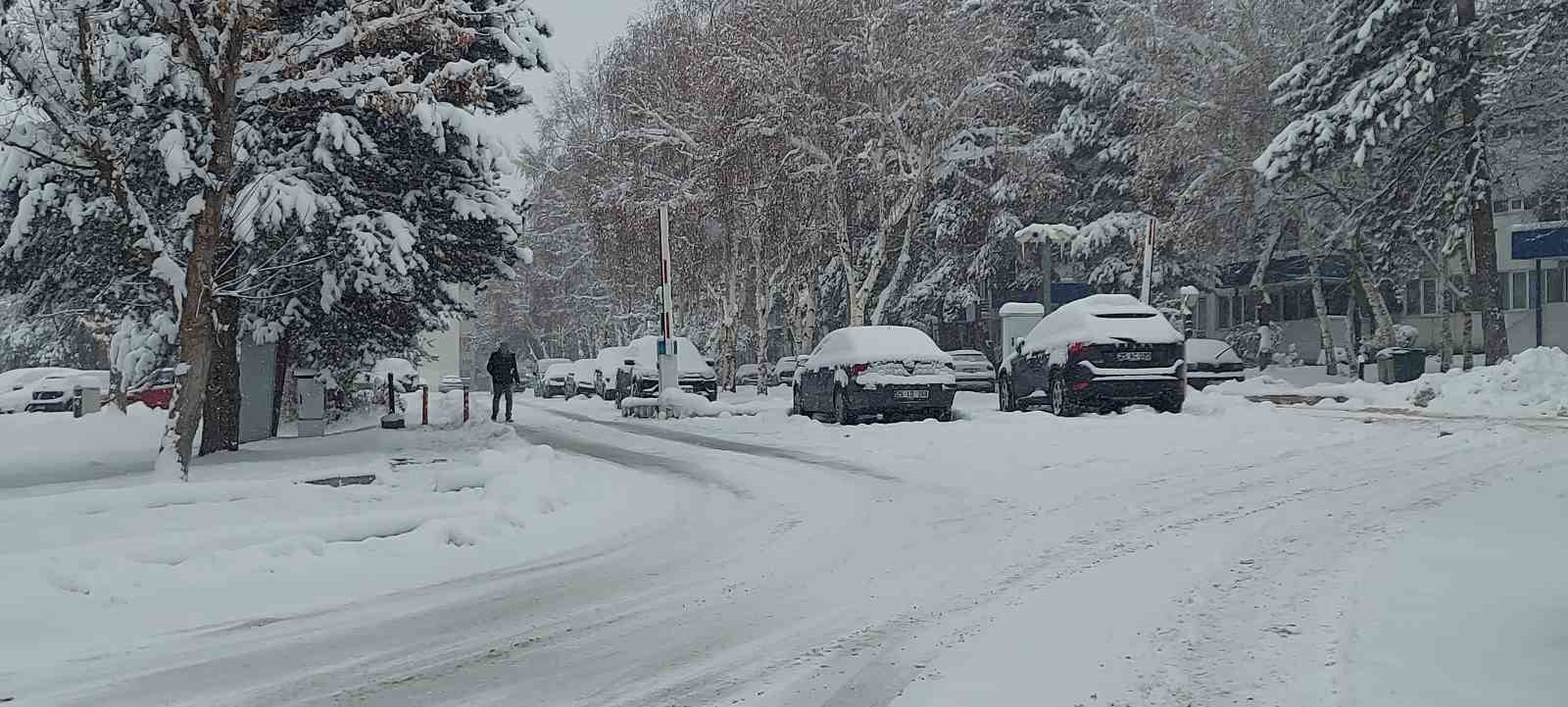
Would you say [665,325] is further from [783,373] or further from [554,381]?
[554,381]

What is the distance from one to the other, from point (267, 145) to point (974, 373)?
65.3ft

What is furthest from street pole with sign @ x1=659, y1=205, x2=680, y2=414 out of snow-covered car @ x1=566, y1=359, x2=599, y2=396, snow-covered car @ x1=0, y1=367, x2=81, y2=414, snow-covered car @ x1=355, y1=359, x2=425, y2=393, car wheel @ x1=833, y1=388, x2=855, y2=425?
snow-covered car @ x1=0, y1=367, x2=81, y2=414

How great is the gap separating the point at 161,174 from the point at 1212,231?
25292 mm

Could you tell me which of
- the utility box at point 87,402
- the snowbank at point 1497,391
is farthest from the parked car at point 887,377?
the utility box at point 87,402

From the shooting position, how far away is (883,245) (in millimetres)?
33750

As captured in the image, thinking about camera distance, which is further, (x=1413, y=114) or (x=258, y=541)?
(x=1413, y=114)

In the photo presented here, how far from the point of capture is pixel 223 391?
16.8 meters

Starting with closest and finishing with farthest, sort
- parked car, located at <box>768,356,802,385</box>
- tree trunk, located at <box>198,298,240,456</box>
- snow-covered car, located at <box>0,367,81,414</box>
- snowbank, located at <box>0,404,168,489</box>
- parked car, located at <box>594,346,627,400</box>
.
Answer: snowbank, located at <box>0,404,168,489</box>
tree trunk, located at <box>198,298,240,456</box>
snow-covered car, located at <box>0,367,81,414</box>
parked car, located at <box>768,356,802,385</box>
parked car, located at <box>594,346,627,400</box>

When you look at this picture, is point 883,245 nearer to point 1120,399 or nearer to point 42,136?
point 1120,399

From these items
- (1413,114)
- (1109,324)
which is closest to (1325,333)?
(1413,114)

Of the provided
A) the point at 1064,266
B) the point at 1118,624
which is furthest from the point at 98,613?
the point at 1064,266

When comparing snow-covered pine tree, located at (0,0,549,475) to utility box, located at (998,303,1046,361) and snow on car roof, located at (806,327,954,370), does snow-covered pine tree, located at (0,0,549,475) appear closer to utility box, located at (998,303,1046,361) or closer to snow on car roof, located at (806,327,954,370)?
snow on car roof, located at (806,327,954,370)

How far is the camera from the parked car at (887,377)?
19375 mm

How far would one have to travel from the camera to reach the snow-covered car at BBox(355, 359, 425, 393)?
3338 cm
